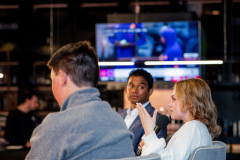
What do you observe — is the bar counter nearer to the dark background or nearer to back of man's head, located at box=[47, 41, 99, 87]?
back of man's head, located at box=[47, 41, 99, 87]

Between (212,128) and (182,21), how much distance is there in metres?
3.07

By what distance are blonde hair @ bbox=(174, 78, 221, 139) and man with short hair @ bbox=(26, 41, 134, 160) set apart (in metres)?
0.89

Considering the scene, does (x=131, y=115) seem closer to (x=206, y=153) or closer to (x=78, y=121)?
(x=206, y=153)

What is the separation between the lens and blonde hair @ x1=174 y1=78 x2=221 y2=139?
6.56 feet

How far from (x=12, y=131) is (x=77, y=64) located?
3.51m

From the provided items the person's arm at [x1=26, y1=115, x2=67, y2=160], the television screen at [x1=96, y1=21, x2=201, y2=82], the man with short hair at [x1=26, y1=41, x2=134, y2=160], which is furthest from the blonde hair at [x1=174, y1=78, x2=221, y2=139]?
the television screen at [x1=96, y1=21, x2=201, y2=82]

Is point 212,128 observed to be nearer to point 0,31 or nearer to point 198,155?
point 198,155

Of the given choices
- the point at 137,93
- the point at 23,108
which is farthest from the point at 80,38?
the point at 137,93

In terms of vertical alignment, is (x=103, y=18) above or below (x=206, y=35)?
above

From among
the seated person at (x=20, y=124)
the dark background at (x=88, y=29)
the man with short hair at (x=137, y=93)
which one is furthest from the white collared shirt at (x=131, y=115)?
the dark background at (x=88, y=29)

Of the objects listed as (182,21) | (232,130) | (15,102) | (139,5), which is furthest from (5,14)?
(232,130)

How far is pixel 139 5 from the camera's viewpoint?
20.1ft

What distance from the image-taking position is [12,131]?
433cm

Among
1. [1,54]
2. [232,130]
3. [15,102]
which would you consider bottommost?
[232,130]
